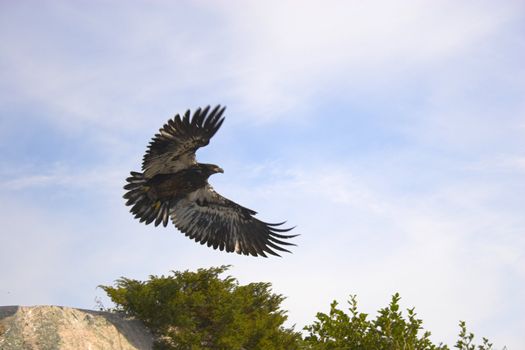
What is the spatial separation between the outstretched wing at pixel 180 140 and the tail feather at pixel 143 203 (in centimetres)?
37

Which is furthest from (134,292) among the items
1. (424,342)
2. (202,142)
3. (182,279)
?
(424,342)

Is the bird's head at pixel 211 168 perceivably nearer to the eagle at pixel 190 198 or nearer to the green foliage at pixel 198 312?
the eagle at pixel 190 198

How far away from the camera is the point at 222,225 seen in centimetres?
1297

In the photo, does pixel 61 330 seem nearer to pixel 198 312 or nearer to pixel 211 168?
pixel 198 312

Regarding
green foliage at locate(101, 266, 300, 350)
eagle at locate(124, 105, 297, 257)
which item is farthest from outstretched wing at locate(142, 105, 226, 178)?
green foliage at locate(101, 266, 300, 350)

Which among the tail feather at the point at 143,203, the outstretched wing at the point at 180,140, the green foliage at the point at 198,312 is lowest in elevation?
the green foliage at the point at 198,312

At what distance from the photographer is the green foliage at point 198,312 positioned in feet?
38.5

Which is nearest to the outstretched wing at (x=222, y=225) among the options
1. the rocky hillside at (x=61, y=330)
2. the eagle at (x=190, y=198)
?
the eagle at (x=190, y=198)

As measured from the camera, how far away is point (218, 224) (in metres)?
13.0

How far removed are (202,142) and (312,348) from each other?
4.54 meters

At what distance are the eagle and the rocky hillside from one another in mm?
2179

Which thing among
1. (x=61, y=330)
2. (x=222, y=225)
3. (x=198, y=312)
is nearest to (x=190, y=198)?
(x=222, y=225)

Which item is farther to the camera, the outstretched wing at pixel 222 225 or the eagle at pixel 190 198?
the outstretched wing at pixel 222 225

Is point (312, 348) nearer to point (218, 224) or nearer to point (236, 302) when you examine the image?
point (236, 302)
